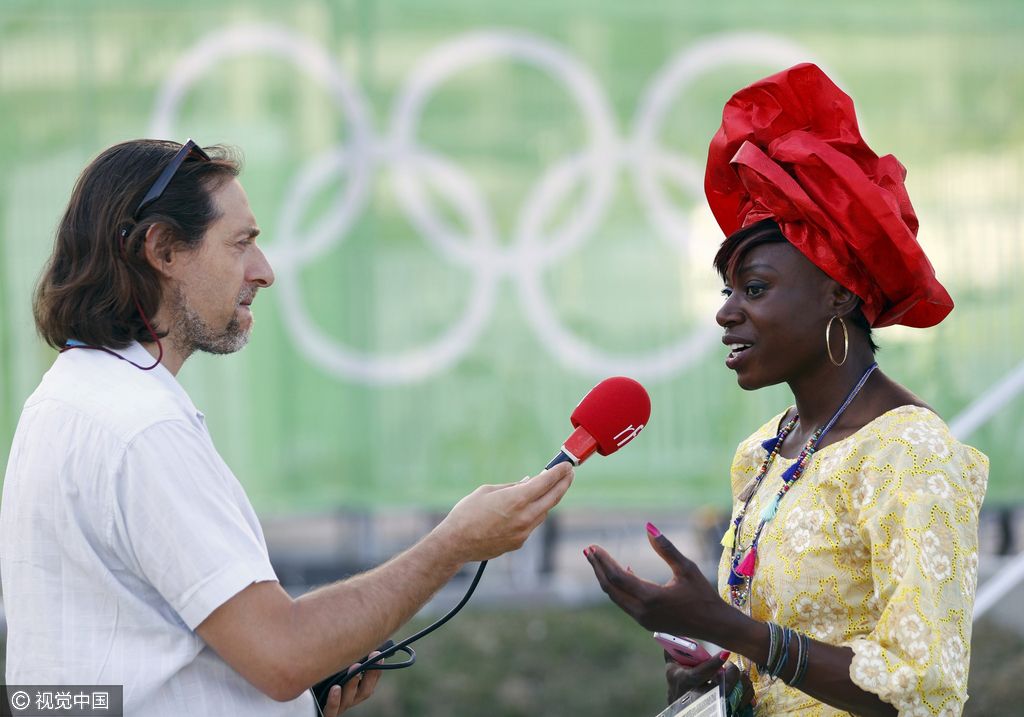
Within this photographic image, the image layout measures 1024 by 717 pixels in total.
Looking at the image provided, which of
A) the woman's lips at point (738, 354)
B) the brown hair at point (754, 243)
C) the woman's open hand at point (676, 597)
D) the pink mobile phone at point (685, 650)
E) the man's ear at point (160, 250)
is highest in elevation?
the man's ear at point (160, 250)

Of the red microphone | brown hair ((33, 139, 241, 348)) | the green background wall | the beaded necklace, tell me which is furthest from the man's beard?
the green background wall

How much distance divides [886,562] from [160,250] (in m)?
1.61

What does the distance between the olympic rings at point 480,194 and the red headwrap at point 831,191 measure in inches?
138

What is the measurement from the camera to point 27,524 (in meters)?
2.25

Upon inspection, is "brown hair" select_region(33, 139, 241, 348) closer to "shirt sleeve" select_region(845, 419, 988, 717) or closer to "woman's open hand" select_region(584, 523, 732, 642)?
"woman's open hand" select_region(584, 523, 732, 642)

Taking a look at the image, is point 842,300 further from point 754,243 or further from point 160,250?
point 160,250

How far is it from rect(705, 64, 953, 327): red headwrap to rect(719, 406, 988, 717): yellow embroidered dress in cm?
28

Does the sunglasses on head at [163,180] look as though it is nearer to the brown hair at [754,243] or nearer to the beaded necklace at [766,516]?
the brown hair at [754,243]

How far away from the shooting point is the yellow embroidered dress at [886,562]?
7.21 feet

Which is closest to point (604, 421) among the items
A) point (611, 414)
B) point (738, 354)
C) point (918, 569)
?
point (611, 414)

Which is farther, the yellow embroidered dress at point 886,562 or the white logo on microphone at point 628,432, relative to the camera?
the white logo on microphone at point 628,432

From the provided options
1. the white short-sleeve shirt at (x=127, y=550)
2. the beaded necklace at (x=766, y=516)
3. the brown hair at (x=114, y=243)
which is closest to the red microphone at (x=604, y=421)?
the beaded necklace at (x=766, y=516)

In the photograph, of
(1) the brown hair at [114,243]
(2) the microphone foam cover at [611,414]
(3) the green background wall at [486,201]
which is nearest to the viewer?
(1) the brown hair at [114,243]

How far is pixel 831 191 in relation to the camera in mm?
2465
